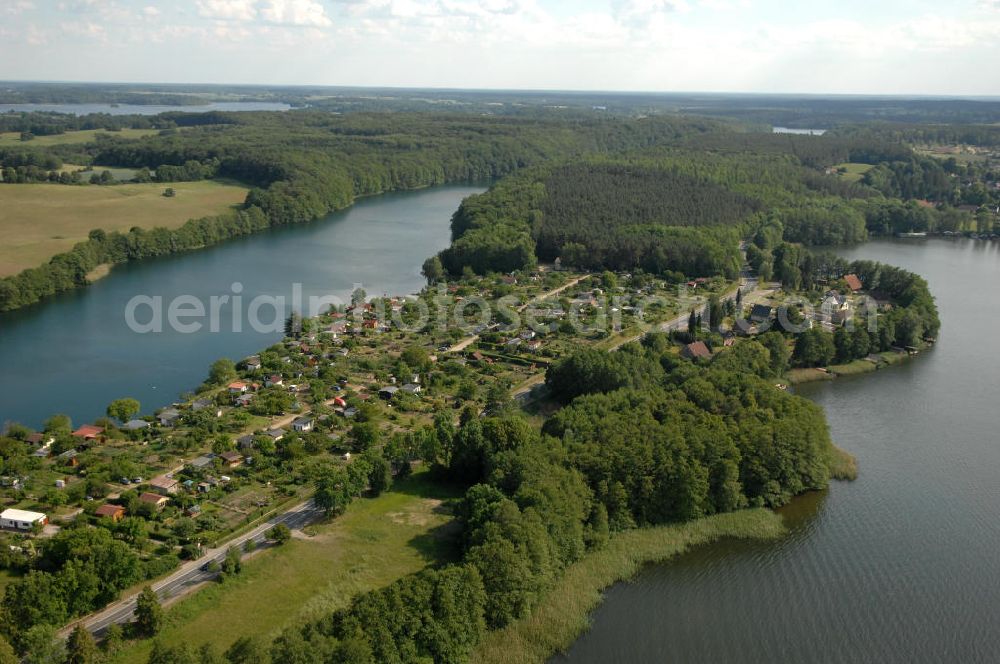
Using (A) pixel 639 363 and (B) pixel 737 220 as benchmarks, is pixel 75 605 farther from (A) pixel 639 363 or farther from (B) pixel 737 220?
(B) pixel 737 220

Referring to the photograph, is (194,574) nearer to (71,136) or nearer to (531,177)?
(531,177)

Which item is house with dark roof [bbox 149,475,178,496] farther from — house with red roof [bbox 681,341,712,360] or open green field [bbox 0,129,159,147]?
open green field [bbox 0,129,159,147]

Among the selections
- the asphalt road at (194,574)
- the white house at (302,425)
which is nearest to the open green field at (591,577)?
the asphalt road at (194,574)

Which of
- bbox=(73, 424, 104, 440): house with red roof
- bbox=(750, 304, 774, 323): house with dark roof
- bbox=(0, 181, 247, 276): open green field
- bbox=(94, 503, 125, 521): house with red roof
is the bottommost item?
bbox=(94, 503, 125, 521): house with red roof

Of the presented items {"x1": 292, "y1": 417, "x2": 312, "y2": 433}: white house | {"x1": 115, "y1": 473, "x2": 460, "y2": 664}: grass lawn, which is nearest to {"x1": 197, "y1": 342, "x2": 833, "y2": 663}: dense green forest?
{"x1": 115, "y1": 473, "x2": 460, "y2": 664}: grass lawn

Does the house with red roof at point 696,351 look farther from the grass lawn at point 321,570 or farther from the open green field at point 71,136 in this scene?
the open green field at point 71,136

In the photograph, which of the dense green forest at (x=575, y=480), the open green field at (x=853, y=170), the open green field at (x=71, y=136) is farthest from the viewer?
the open green field at (x=71, y=136)
